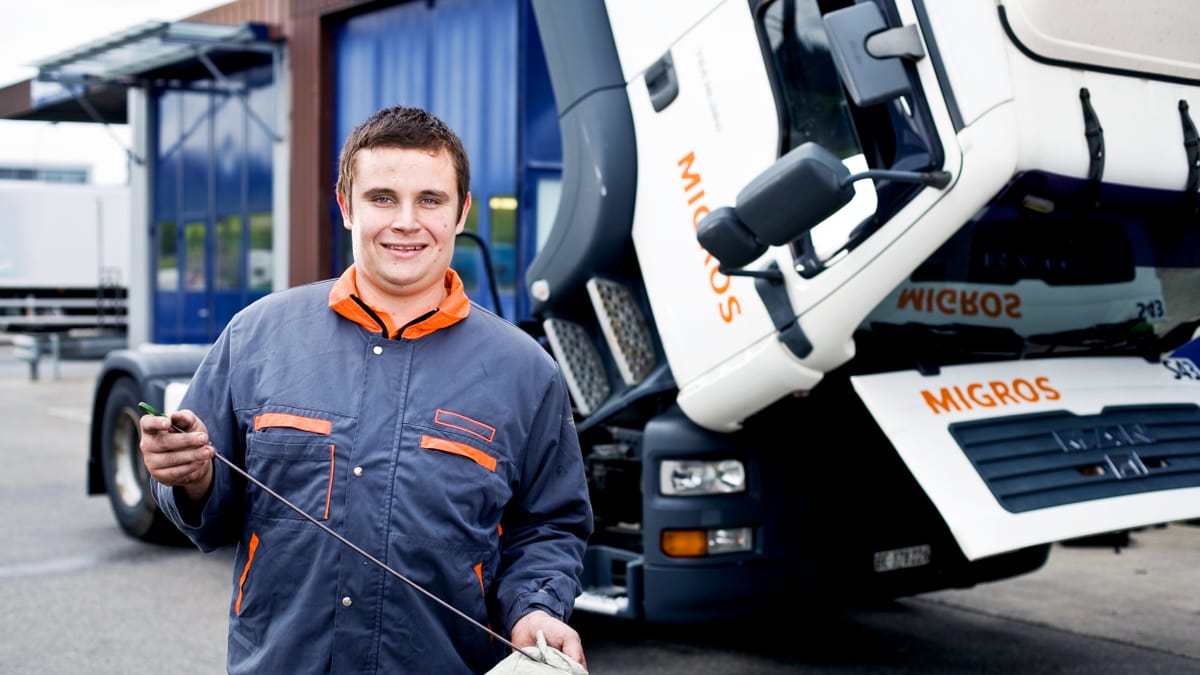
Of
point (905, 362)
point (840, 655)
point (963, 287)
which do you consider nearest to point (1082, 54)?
point (963, 287)

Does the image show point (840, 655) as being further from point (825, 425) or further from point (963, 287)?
point (963, 287)

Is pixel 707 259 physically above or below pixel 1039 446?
above

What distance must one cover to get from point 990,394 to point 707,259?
1.04 meters

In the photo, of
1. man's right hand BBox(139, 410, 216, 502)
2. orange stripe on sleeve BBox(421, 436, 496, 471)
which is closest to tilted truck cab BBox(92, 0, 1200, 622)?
orange stripe on sleeve BBox(421, 436, 496, 471)

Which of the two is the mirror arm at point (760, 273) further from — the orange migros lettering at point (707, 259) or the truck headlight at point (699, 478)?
the truck headlight at point (699, 478)

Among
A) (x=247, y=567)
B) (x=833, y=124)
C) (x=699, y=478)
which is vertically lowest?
(x=699, y=478)

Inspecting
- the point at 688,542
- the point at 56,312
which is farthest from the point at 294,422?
the point at 56,312

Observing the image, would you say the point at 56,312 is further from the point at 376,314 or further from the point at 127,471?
the point at 376,314

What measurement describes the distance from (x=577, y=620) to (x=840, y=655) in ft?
3.79

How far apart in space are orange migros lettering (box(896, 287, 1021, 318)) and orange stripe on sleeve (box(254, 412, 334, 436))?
250 centimetres

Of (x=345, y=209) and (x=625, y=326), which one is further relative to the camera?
(x=625, y=326)

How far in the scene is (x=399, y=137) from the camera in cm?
231

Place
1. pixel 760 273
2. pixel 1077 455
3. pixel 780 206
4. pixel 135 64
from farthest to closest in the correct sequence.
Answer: pixel 135 64, pixel 1077 455, pixel 760 273, pixel 780 206

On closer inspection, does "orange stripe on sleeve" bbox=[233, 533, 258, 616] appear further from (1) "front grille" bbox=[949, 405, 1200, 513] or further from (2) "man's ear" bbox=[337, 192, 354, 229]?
(1) "front grille" bbox=[949, 405, 1200, 513]
